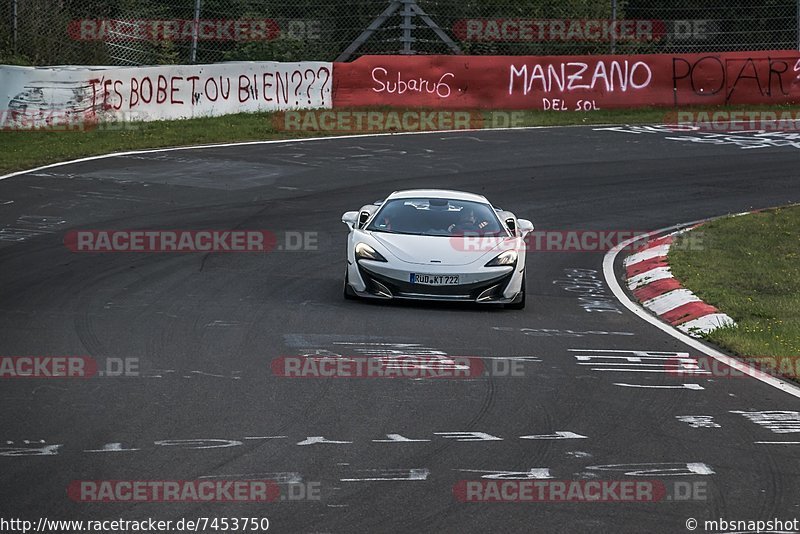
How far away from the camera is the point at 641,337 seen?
1202 centimetres

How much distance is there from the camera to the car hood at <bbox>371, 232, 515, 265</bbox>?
43.6 ft

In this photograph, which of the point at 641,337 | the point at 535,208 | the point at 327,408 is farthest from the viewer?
the point at 535,208

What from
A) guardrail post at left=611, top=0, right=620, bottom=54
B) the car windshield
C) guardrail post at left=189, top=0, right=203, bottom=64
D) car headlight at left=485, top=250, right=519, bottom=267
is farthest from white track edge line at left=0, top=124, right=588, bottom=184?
car headlight at left=485, top=250, right=519, bottom=267

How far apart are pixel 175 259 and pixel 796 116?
19514 mm

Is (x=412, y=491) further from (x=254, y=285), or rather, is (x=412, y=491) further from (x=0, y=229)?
(x=0, y=229)

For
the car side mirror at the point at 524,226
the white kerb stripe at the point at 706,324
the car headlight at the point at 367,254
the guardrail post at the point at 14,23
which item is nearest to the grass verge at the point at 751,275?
the white kerb stripe at the point at 706,324

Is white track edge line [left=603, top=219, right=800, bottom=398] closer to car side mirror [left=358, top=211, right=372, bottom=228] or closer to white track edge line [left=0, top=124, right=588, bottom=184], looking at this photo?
car side mirror [left=358, top=211, right=372, bottom=228]

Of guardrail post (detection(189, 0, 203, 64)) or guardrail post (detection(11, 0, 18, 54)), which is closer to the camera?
guardrail post (detection(11, 0, 18, 54))

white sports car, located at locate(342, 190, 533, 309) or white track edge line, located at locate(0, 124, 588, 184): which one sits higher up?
white track edge line, located at locate(0, 124, 588, 184)

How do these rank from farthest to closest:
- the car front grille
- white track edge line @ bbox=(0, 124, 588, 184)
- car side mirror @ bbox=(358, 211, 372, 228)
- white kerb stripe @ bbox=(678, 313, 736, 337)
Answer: white track edge line @ bbox=(0, 124, 588, 184)
car side mirror @ bbox=(358, 211, 372, 228)
the car front grille
white kerb stripe @ bbox=(678, 313, 736, 337)

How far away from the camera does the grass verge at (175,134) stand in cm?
2400

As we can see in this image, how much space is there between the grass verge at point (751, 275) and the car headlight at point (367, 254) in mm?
3620

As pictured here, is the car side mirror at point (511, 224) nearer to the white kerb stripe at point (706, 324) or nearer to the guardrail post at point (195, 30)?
the white kerb stripe at point (706, 324)

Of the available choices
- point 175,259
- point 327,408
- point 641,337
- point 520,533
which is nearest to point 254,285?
point 175,259
